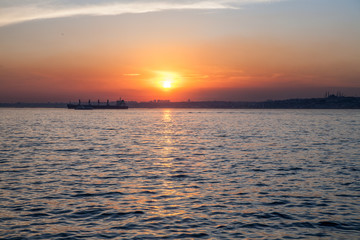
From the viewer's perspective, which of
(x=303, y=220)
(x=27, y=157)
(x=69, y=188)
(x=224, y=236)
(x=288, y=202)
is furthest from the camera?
(x=27, y=157)

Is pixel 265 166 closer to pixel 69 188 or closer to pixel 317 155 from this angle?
pixel 317 155

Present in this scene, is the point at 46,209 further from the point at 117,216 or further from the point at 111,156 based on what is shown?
the point at 111,156

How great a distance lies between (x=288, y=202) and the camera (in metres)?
18.9

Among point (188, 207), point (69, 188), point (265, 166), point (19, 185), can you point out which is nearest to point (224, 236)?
point (188, 207)

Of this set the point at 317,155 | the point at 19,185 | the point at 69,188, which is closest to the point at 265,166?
the point at 317,155

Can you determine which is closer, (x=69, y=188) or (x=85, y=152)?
(x=69, y=188)

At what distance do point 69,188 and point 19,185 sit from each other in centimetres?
349

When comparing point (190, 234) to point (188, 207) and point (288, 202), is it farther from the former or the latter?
point (288, 202)

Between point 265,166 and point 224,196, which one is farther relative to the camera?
point 265,166

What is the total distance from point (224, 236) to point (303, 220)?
4.41m

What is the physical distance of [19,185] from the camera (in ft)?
73.9

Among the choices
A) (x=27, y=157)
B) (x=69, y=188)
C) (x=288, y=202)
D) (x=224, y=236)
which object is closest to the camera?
(x=224, y=236)

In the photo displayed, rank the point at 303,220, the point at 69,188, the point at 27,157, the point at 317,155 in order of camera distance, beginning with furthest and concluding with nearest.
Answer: the point at 317,155, the point at 27,157, the point at 69,188, the point at 303,220

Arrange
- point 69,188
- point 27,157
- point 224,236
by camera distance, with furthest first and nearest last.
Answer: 1. point 27,157
2. point 69,188
3. point 224,236
